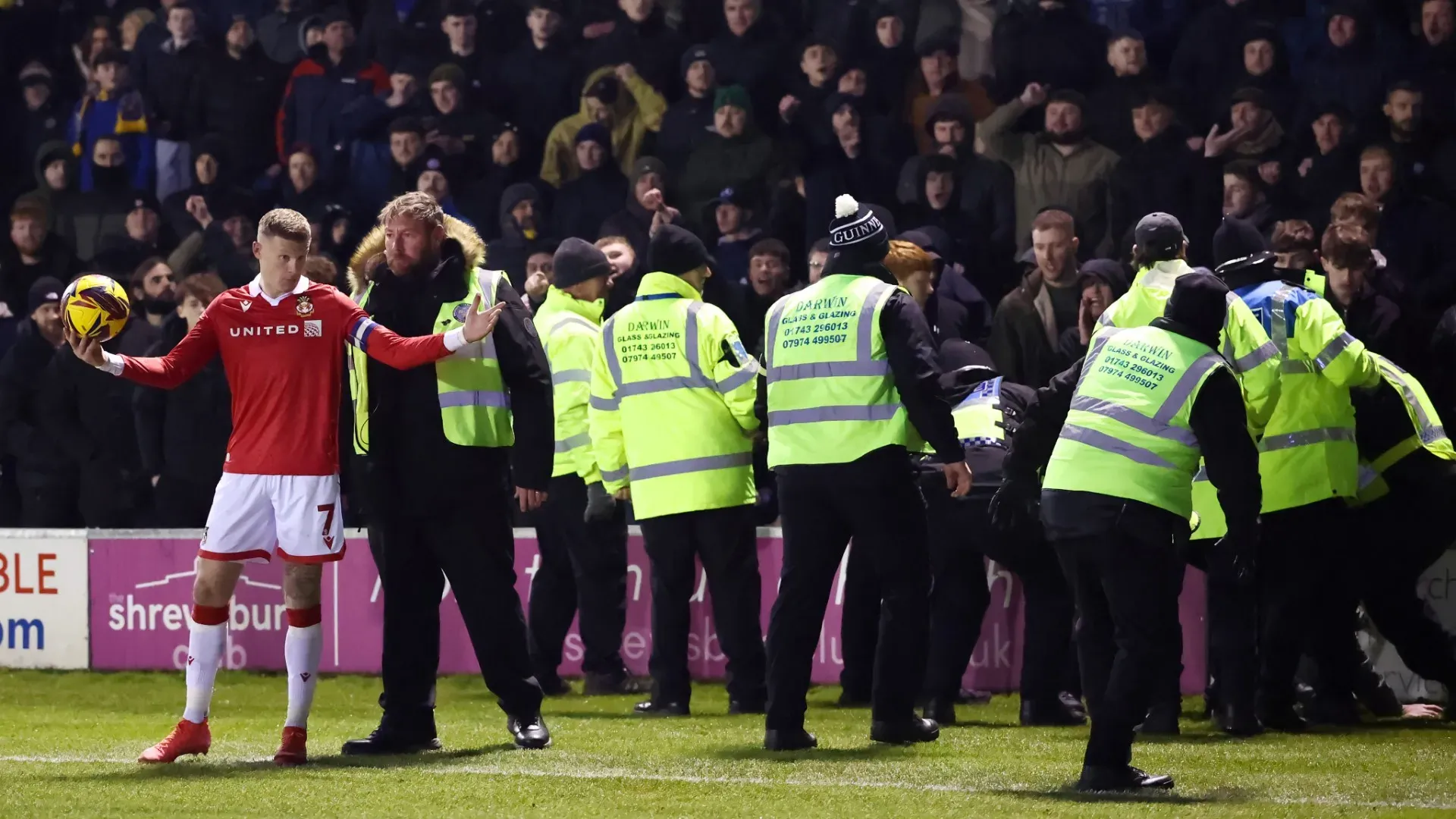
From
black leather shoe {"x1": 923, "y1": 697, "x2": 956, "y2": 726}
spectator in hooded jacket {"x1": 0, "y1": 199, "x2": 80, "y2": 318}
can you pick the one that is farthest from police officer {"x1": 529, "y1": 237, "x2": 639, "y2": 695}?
spectator in hooded jacket {"x1": 0, "y1": 199, "x2": 80, "y2": 318}

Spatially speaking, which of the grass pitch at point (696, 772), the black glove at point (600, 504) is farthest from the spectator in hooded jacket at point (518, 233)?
the grass pitch at point (696, 772)

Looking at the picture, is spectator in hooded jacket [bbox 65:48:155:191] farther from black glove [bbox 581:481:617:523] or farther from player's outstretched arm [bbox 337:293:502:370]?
player's outstretched arm [bbox 337:293:502:370]

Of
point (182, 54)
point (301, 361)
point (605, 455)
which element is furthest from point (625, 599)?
point (182, 54)

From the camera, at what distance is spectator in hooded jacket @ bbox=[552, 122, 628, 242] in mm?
15117

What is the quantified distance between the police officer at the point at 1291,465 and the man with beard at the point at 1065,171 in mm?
3536

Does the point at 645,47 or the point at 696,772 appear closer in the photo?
the point at 696,772

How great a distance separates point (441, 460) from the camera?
8.52 meters

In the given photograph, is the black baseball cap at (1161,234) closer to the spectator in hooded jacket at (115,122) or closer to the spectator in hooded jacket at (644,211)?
the spectator in hooded jacket at (644,211)

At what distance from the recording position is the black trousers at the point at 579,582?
38.3ft

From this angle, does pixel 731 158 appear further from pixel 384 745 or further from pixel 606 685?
pixel 384 745

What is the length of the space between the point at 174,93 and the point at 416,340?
1041 cm

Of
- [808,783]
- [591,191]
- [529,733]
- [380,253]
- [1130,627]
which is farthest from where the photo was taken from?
[591,191]

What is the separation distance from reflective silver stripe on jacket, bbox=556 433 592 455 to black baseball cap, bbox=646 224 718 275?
1.42m

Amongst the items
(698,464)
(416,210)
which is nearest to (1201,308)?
(416,210)
